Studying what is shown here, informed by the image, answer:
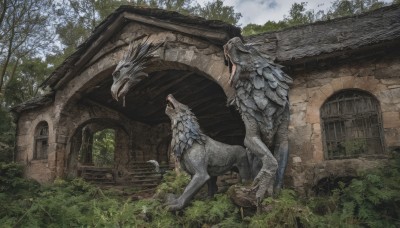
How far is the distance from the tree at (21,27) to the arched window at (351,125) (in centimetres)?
1160

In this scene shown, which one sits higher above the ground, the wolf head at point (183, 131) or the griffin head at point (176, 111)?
the griffin head at point (176, 111)

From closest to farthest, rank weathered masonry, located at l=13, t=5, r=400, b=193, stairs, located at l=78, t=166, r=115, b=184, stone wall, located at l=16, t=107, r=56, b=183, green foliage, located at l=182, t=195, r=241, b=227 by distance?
green foliage, located at l=182, t=195, r=241, b=227, weathered masonry, located at l=13, t=5, r=400, b=193, stone wall, located at l=16, t=107, r=56, b=183, stairs, located at l=78, t=166, r=115, b=184

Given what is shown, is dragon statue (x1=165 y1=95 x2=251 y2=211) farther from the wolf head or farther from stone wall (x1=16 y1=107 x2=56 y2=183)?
stone wall (x1=16 y1=107 x2=56 y2=183)

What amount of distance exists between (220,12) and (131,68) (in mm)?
14786

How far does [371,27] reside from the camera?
24.0 ft

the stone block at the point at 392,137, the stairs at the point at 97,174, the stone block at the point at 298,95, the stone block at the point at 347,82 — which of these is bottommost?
the stairs at the point at 97,174

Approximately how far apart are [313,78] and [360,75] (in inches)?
32.5

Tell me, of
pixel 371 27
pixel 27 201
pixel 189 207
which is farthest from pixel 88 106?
pixel 371 27

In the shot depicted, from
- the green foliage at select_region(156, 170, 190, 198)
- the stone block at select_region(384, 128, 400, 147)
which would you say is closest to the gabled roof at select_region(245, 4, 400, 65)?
the stone block at select_region(384, 128, 400, 147)

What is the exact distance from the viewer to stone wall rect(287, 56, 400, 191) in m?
5.91

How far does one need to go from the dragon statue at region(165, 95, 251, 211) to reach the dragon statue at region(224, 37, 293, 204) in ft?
1.90

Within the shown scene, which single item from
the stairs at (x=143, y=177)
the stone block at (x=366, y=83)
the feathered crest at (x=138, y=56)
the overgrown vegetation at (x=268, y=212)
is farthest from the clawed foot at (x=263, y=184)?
the stairs at (x=143, y=177)

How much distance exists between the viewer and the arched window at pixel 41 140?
9.82 meters

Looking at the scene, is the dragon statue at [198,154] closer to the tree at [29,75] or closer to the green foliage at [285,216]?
the green foliage at [285,216]
